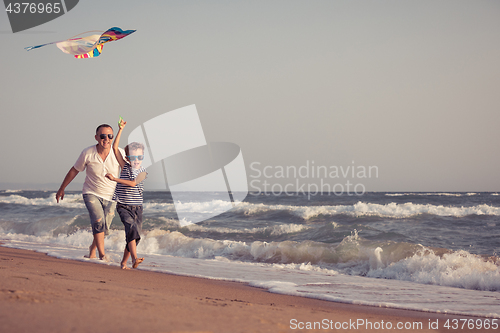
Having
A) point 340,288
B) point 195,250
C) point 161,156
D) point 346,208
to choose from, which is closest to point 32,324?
point 340,288

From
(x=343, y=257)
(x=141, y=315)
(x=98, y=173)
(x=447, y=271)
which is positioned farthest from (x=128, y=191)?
(x=447, y=271)

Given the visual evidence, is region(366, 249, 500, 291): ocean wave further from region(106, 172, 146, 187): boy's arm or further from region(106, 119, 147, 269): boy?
region(106, 172, 146, 187): boy's arm

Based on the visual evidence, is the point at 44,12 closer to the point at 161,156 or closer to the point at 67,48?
the point at 67,48

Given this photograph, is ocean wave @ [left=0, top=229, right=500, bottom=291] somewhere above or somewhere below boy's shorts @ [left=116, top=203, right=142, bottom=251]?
below

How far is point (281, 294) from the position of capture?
426cm

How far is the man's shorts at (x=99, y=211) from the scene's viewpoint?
479 centimetres

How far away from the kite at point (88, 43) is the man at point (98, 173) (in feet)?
7.52

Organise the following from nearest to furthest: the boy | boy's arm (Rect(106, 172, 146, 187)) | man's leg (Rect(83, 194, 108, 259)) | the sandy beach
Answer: the sandy beach, boy's arm (Rect(106, 172, 146, 187)), the boy, man's leg (Rect(83, 194, 108, 259))

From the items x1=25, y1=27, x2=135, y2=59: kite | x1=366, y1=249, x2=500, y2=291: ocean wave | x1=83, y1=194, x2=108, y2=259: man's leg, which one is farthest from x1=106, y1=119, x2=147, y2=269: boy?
x1=366, y1=249, x2=500, y2=291: ocean wave

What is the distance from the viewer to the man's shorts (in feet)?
15.7

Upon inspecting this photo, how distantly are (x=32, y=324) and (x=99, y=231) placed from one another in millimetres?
3390

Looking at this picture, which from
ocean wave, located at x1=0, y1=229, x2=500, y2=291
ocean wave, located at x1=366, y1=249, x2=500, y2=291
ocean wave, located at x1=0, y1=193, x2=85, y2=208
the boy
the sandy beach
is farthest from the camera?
ocean wave, located at x1=0, y1=193, x2=85, y2=208

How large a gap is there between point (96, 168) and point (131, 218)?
2.95 ft

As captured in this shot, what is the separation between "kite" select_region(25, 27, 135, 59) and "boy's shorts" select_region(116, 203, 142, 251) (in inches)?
126
